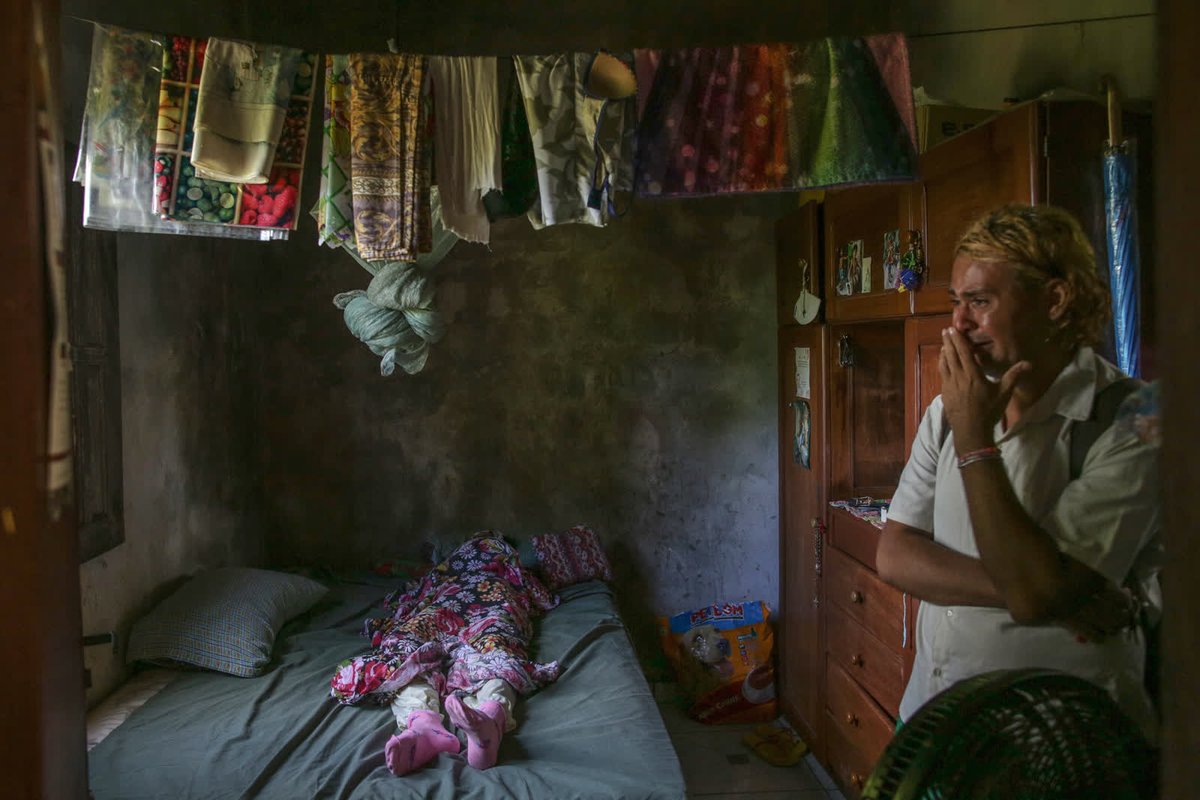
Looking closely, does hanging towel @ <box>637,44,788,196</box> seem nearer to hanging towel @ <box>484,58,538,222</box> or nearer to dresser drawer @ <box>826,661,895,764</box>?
hanging towel @ <box>484,58,538,222</box>

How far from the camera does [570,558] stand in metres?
3.94

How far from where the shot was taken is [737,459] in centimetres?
425

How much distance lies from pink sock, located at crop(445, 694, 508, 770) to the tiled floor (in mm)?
1166

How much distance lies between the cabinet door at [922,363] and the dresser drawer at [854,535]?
0.39 metres

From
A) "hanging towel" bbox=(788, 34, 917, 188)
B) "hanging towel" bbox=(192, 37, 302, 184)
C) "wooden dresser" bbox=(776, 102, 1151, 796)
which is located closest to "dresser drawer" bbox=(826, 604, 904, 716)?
"wooden dresser" bbox=(776, 102, 1151, 796)

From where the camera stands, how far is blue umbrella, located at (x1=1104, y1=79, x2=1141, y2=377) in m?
1.86

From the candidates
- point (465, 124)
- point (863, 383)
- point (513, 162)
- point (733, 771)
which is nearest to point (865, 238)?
point (863, 383)

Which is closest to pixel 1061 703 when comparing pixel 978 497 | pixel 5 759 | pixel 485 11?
pixel 978 497

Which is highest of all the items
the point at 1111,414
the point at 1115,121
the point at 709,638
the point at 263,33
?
the point at 263,33

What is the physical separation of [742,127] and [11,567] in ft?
6.35

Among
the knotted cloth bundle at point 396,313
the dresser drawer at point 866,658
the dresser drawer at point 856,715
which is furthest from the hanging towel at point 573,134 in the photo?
the dresser drawer at point 856,715

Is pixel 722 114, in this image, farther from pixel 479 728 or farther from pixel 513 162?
pixel 479 728

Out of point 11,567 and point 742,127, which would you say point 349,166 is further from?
point 11,567

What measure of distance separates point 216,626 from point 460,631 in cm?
82
